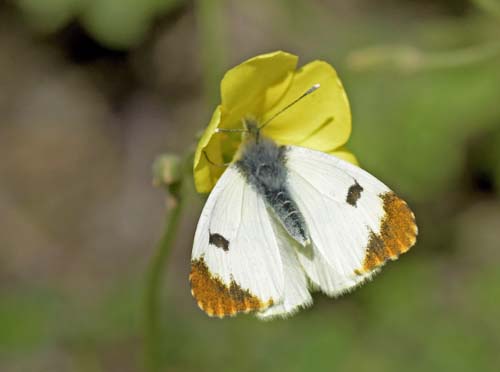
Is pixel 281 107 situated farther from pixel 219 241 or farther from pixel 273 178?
pixel 219 241

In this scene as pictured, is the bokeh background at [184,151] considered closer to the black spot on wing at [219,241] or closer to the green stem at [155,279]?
the green stem at [155,279]

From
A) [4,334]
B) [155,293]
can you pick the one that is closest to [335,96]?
[155,293]

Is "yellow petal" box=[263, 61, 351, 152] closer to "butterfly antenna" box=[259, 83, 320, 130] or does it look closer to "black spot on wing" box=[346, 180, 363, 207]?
"butterfly antenna" box=[259, 83, 320, 130]

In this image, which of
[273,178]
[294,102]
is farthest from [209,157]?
[294,102]

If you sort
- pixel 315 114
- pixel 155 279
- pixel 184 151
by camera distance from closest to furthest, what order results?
pixel 315 114, pixel 155 279, pixel 184 151

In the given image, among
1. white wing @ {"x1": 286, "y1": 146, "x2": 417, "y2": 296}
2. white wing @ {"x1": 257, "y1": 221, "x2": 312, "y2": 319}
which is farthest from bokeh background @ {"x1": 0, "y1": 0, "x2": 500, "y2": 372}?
white wing @ {"x1": 257, "y1": 221, "x2": 312, "y2": 319}
